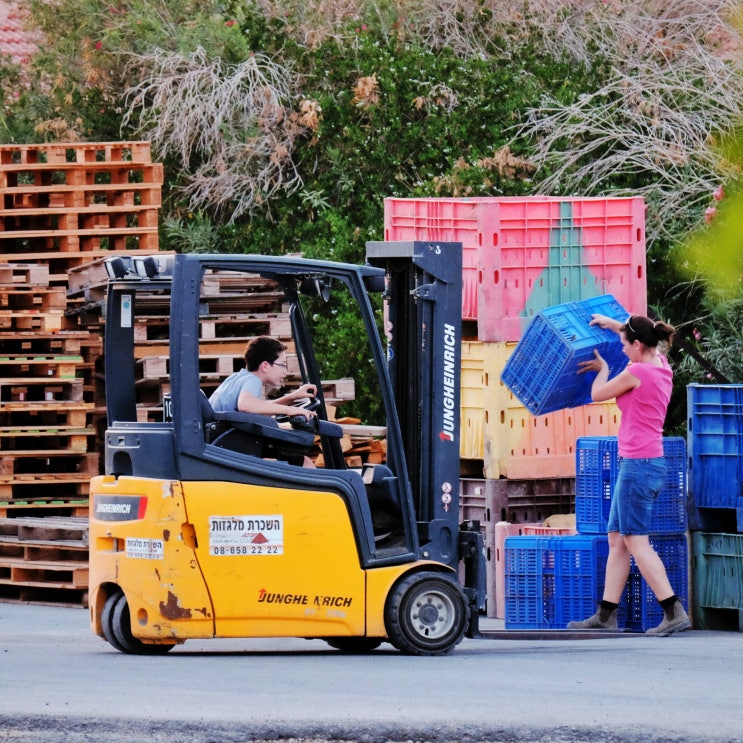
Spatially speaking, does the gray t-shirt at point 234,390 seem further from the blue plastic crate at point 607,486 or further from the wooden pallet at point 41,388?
the wooden pallet at point 41,388

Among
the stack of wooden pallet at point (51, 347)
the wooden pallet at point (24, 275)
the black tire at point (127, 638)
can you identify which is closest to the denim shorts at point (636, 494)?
the black tire at point (127, 638)

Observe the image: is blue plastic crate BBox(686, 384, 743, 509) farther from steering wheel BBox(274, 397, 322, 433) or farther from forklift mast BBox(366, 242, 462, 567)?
steering wheel BBox(274, 397, 322, 433)

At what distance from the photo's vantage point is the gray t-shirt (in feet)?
26.9

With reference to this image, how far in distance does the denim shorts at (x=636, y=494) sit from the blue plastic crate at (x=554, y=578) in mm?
503

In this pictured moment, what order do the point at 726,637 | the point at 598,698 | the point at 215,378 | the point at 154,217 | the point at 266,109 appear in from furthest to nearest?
1. the point at 266,109
2. the point at 154,217
3. the point at 215,378
4. the point at 726,637
5. the point at 598,698

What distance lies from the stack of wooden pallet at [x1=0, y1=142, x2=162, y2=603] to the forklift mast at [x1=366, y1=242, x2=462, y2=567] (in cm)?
430

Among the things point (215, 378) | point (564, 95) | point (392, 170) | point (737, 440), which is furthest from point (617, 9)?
point (737, 440)

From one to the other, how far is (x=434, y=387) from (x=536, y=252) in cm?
257

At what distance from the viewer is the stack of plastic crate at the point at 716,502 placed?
10.0m

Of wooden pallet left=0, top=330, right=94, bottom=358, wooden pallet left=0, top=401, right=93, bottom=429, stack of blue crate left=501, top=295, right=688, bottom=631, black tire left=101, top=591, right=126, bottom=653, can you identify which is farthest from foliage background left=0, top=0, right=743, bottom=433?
black tire left=101, top=591, right=126, bottom=653

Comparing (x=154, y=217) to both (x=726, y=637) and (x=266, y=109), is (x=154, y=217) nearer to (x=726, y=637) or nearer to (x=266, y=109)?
(x=266, y=109)

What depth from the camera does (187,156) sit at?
17.8 metres

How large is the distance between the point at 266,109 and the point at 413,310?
938 cm

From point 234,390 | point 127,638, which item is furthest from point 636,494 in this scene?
point 127,638
